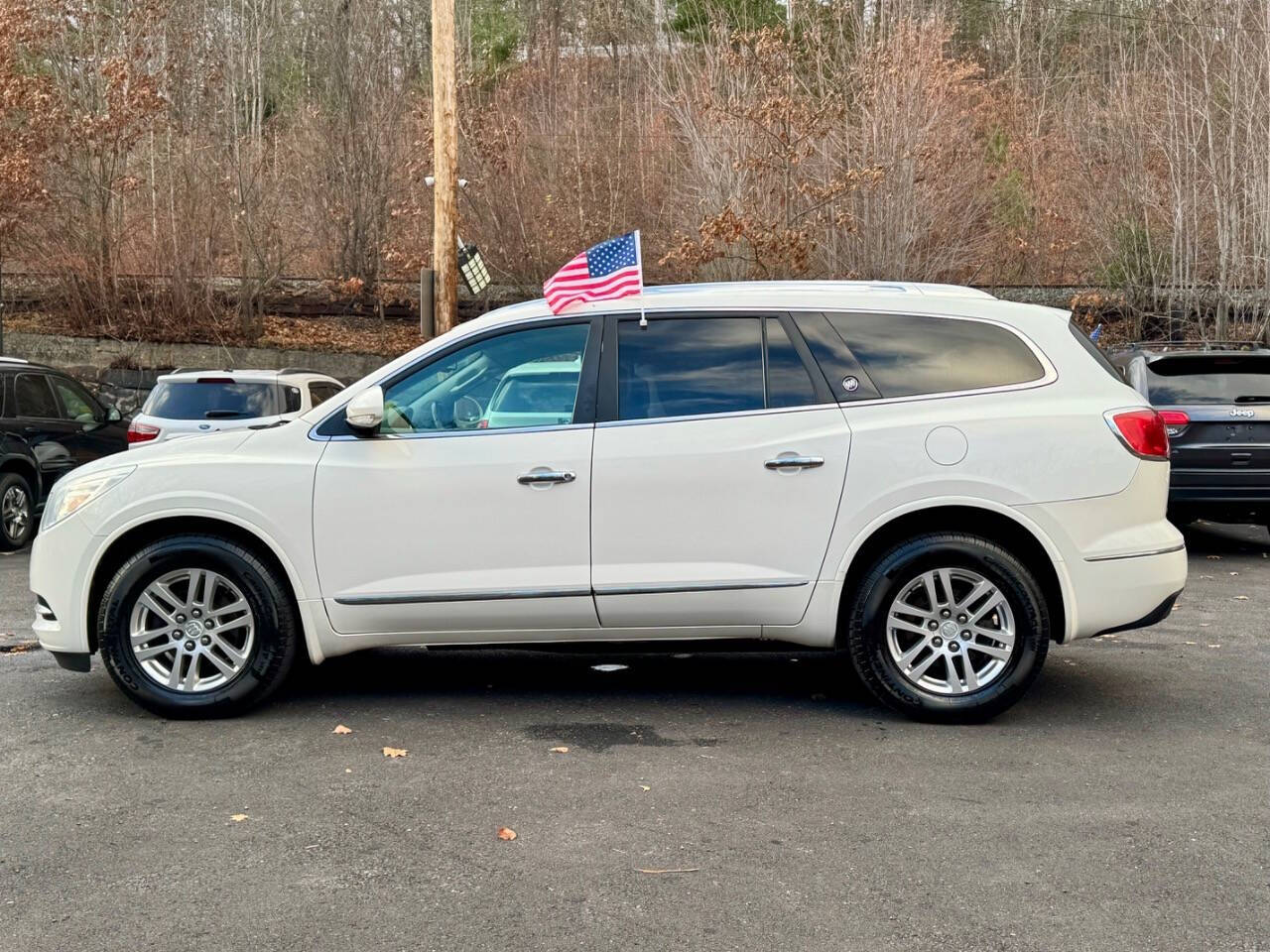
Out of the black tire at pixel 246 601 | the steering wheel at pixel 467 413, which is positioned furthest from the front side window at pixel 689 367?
the black tire at pixel 246 601

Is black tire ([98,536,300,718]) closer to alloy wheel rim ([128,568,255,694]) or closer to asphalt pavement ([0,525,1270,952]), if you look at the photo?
alloy wheel rim ([128,568,255,694])

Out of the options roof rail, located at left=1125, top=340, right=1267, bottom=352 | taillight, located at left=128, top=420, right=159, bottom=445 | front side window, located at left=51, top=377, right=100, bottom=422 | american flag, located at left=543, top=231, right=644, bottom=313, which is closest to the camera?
american flag, located at left=543, top=231, right=644, bottom=313

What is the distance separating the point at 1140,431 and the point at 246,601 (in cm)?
404

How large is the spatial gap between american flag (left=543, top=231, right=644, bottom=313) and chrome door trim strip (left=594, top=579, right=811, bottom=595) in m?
1.34

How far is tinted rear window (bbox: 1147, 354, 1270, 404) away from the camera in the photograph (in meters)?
11.1

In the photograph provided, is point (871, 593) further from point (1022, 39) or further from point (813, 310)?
point (1022, 39)

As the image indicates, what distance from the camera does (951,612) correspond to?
606 centimetres

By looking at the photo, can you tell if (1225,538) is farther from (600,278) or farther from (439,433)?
(439,433)

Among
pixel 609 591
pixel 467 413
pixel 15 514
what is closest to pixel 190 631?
pixel 467 413

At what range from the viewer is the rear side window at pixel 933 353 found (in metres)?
6.16

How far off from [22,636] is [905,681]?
5352 mm

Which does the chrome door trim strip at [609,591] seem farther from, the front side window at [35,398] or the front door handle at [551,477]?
the front side window at [35,398]

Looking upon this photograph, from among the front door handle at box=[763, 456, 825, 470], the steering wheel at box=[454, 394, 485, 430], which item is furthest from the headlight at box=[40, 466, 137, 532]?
the front door handle at box=[763, 456, 825, 470]

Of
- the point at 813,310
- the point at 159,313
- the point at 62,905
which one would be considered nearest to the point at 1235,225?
the point at 813,310
